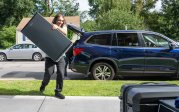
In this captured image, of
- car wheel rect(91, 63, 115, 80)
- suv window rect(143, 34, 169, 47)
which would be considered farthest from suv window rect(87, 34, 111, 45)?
suv window rect(143, 34, 169, 47)

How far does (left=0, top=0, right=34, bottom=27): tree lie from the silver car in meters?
28.8

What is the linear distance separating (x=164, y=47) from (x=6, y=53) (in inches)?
665

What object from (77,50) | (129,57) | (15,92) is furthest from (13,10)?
(15,92)

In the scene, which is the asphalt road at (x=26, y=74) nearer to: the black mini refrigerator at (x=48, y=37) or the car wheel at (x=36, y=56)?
the black mini refrigerator at (x=48, y=37)

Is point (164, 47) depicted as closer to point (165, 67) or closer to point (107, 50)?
point (165, 67)

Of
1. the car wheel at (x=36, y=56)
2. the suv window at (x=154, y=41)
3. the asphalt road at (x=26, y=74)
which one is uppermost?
the suv window at (x=154, y=41)

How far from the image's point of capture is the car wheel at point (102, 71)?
1216 cm

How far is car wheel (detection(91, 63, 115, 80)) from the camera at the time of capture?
12164mm

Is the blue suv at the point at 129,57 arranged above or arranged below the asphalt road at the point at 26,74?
above

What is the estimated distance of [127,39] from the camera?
40.5 ft

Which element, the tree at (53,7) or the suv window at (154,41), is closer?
the suv window at (154,41)

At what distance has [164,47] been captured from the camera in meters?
12.1

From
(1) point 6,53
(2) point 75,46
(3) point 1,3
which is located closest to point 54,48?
(2) point 75,46

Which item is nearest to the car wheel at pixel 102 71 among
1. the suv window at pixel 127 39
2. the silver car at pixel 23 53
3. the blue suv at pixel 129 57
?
the blue suv at pixel 129 57
